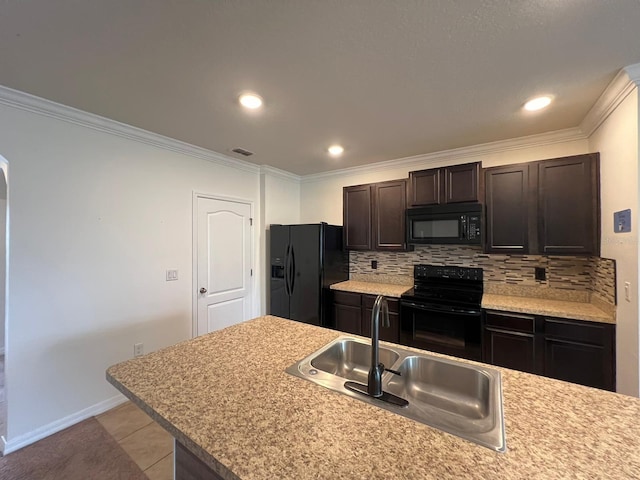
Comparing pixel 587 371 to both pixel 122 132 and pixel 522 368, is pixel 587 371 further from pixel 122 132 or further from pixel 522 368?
pixel 122 132

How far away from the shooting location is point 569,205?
224cm

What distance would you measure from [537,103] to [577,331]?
175cm

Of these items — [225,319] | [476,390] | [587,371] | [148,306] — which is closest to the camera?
[476,390]

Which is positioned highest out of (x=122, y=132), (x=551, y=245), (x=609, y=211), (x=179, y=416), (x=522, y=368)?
(x=122, y=132)

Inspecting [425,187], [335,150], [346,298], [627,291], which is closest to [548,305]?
[627,291]

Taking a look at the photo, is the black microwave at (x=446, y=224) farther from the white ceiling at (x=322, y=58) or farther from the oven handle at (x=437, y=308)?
the white ceiling at (x=322, y=58)

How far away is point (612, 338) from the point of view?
192cm

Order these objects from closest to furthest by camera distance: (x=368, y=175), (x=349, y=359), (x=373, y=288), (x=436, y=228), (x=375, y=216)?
1. (x=349, y=359)
2. (x=436, y=228)
3. (x=373, y=288)
4. (x=375, y=216)
5. (x=368, y=175)

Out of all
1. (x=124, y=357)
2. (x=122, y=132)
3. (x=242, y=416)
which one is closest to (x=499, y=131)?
(x=242, y=416)

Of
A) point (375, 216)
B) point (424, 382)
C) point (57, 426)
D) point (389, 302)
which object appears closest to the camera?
point (424, 382)

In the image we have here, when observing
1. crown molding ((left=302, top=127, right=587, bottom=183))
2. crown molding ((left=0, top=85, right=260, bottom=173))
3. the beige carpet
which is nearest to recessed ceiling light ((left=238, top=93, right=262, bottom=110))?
crown molding ((left=0, top=85, right=260, bottom=173))

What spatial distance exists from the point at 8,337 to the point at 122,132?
5.78ft

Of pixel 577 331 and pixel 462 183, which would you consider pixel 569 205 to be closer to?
pixel 462 183

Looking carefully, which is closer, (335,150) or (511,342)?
(511,342)
